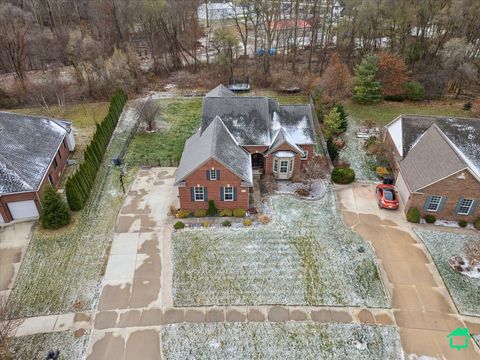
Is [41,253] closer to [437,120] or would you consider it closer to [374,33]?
[437,120]

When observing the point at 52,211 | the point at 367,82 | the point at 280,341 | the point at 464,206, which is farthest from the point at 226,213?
the point at 367,82

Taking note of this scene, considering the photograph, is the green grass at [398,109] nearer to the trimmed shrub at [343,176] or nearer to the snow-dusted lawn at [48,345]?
the trimmed shrub at [343,176]

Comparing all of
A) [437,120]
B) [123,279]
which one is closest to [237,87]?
[437,120]

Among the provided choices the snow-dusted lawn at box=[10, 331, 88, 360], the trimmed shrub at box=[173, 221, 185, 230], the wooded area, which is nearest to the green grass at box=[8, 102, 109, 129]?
the wooded area

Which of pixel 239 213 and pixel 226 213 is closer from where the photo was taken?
pixel 239 213

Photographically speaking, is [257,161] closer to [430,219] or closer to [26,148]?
[430,219]

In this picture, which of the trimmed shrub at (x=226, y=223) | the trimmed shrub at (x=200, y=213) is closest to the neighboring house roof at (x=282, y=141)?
the trimmed shrub at (x=226, y=223)

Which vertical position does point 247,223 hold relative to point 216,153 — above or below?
below
